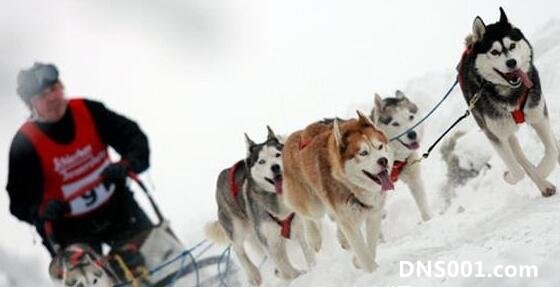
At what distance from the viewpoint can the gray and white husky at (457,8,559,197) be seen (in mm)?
6176

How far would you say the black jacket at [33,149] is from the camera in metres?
5.09

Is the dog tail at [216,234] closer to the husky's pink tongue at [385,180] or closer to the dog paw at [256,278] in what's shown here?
the dog paw at [256,278]

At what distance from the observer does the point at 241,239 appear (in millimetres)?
8805

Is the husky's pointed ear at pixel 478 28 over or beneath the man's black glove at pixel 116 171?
beneath

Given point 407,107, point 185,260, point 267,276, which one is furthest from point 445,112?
point 185,260

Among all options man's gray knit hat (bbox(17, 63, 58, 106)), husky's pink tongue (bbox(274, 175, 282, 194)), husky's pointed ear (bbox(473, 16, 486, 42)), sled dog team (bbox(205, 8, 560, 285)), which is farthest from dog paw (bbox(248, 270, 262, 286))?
man's gray knit hat (bbox(17, 63, 58, 106))

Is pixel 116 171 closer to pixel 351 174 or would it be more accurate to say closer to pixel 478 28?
pixel 351 174

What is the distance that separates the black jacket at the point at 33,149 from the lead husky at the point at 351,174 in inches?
61.8

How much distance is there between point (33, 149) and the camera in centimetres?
509

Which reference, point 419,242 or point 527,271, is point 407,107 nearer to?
point 419,242

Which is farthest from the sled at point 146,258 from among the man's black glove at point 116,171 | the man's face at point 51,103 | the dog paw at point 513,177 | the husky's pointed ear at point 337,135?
the dog paw at point 513,177

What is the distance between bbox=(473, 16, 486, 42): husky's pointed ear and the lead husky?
3.92 ft

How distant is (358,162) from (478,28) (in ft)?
5.09

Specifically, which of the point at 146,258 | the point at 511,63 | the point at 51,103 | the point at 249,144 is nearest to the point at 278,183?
the point at 249,144
